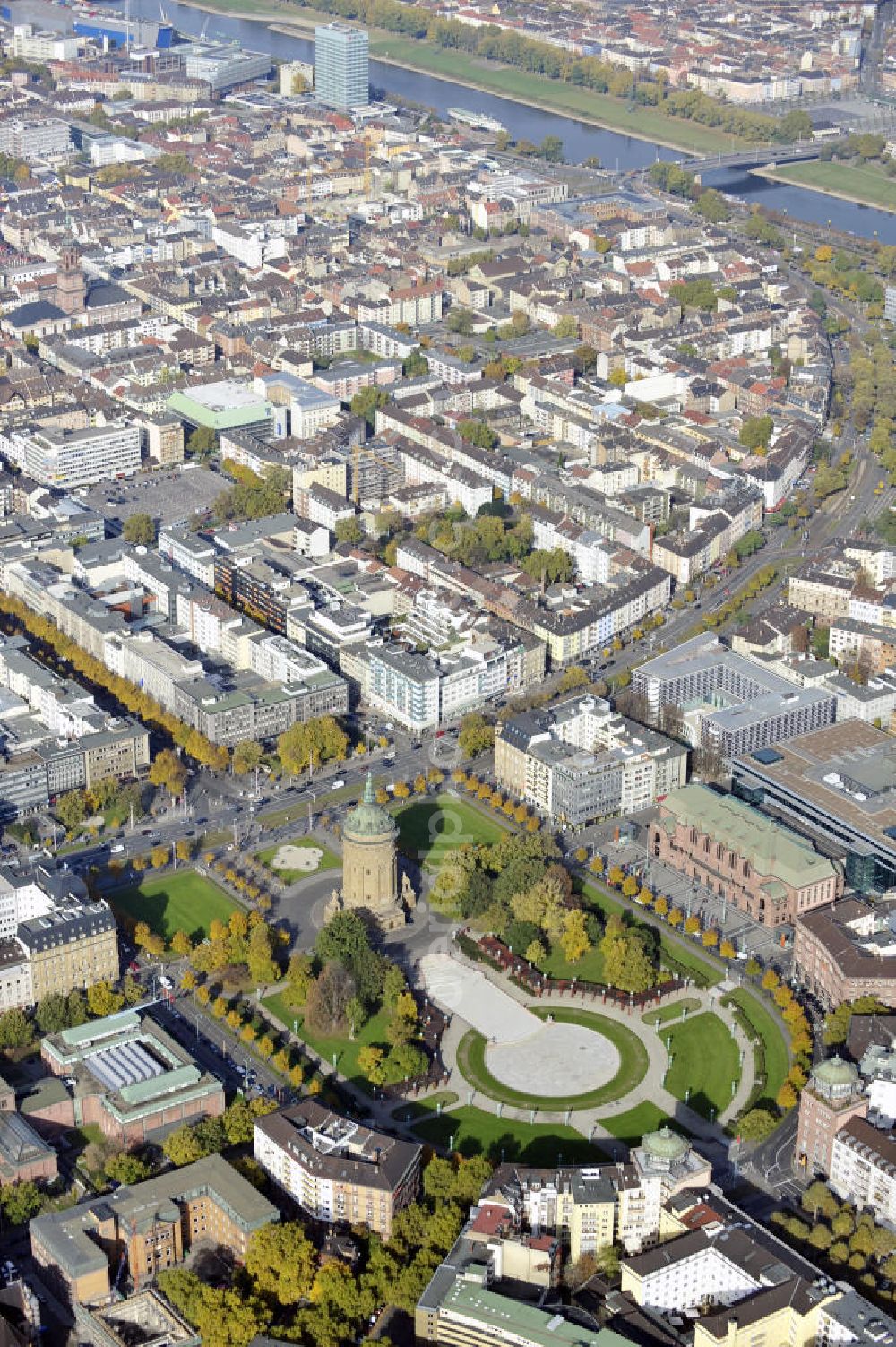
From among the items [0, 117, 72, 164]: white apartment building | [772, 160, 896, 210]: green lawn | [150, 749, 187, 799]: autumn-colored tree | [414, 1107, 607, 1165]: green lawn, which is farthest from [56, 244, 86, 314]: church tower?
[414, 1107, 607, 1165]: green lawn

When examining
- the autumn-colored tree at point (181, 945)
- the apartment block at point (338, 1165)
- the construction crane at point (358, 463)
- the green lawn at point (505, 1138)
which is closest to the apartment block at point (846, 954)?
the green lawn at point (505, 1138)

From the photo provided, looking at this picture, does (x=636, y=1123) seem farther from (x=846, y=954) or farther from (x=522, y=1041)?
(x=846, y=954)

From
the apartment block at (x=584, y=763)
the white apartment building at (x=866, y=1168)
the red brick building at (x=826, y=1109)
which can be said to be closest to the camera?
the white apartment building at (x=866, y=1168)

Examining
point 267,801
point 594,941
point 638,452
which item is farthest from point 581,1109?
point 638,452

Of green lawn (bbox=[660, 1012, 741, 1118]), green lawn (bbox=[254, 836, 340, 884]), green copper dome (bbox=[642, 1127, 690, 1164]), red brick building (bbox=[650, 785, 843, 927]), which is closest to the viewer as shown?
green copper dome (bbox=[642, 1127, 690, 1164])

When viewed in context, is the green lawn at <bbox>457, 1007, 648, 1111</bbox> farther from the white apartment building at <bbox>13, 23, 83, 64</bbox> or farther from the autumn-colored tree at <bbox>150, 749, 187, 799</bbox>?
the white apartment building at <bbox>13, 23, 83, 64</bbox>

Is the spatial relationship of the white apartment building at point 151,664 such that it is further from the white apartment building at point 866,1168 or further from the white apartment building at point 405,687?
the white apartment building at point 866,1168
